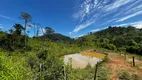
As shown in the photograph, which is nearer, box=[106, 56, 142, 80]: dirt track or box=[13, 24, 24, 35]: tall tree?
box=[106, 56, 142, 80]: dirt track

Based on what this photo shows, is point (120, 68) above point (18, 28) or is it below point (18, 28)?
below

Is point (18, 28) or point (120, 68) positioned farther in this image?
point (18, 28)

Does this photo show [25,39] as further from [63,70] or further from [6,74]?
[6,74]

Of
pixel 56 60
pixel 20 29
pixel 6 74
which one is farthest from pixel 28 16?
pixel 6 74

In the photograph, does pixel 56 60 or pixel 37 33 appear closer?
pixel 56 60

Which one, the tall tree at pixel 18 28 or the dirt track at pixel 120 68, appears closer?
the dirt track at pixel 120 68

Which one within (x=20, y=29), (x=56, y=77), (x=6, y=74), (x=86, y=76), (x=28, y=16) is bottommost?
(x=86, y=76)

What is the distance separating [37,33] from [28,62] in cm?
4660

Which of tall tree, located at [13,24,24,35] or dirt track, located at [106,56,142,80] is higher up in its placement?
tall tree, located at [13,24,24,35]

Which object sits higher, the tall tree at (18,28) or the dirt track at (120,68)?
the tall tree at (18,28)

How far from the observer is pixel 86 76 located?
1562cm

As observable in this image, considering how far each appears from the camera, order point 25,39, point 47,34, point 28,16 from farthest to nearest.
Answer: point 47,34 < point 28,16 < point 25,39

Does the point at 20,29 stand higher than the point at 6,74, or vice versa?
the point at 20,29

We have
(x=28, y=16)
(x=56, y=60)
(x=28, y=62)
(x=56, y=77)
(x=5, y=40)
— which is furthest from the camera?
(x=28, y=16)
